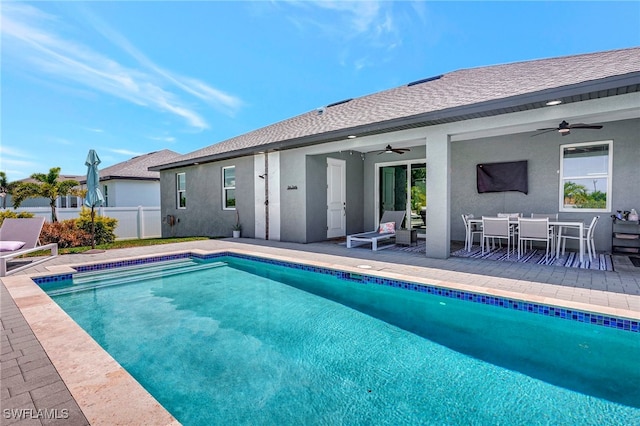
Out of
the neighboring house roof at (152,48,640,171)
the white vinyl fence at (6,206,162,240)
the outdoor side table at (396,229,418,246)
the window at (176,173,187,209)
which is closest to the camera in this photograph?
the neighboring house roof at (152,48,640,171)

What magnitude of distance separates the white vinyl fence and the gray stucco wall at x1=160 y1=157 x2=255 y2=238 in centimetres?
123

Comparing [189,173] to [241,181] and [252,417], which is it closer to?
[241,181]

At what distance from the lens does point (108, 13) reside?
8.65 metres

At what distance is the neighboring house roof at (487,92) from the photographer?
5.05 metres

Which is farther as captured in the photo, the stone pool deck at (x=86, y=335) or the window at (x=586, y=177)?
the window at (x=586, y=177)

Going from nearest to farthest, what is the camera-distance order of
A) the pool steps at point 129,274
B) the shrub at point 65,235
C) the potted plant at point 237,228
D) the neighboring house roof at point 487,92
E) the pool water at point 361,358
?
1. the pool water at point 361,358
2. the neighboring house roof at point 487,92
3. the pool steps at point 129,274
4. the shrub at point 65,235
5. the potted plant at point 237,228

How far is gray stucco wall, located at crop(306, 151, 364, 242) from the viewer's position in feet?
32.3

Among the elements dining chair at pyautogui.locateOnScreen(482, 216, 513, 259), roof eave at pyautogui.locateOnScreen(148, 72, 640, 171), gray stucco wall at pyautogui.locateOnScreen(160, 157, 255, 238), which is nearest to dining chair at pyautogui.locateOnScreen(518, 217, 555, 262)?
dining chair at pyautogui.locateOnScreen(482, 216, 513, 259)

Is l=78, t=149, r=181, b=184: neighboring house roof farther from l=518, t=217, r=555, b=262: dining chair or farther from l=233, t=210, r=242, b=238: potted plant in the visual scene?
l=518, t=217, r=555, b=262: dining chair

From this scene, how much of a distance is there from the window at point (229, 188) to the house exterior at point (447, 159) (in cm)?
5

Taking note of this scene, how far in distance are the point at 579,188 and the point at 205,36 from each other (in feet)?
40.7

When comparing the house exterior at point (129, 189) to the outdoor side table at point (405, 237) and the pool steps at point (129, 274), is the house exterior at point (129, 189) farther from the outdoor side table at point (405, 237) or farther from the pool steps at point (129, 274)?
the outdoor side table at point (405, 237)

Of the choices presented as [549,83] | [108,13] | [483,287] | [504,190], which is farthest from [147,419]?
[108,13]

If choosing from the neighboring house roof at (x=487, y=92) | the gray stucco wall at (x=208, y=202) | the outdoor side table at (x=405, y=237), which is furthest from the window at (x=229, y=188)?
the outdoor side table at (x=405, y=237)
